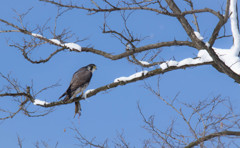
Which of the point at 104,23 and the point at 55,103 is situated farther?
the point at 55,103

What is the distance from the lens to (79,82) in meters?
8.09

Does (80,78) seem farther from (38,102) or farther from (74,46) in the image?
(74,46)

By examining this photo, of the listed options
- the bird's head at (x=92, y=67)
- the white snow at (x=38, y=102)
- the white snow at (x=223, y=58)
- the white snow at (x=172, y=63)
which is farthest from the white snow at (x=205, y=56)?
the white snow at (x=38, y=102)

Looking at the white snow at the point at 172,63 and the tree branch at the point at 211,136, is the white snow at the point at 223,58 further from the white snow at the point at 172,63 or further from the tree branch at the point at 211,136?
the tree branch at the point at 211,136

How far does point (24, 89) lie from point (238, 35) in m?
5.94

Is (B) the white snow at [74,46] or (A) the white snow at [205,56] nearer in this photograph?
(A) the white snow at [205,56]

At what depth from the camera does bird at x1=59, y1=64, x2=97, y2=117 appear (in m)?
7.51

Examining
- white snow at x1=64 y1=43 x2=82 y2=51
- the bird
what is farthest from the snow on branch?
the bird

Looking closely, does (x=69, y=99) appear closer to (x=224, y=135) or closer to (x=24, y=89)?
(x=24, y=89)

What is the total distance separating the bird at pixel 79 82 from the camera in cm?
751

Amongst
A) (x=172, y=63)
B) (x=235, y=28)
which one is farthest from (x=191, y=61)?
(x=235, y=28)

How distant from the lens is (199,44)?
6121 mm

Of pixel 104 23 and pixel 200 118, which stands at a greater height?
pixel 104 23

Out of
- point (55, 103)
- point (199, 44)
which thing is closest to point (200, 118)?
point (199, 44)
